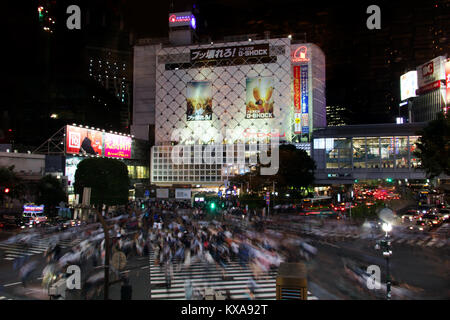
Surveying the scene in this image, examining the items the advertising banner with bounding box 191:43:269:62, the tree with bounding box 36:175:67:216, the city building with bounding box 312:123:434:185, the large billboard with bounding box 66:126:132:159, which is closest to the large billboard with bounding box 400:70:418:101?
the city building with bounding box 312:123:434:185

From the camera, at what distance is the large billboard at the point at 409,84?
10762 centimetres

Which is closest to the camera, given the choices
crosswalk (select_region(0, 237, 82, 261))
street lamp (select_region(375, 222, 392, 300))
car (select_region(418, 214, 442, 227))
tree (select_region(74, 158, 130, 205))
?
street lamp (select_region(375, 222, 392, 300))

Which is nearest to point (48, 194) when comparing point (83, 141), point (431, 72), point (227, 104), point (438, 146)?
point (83, 141)

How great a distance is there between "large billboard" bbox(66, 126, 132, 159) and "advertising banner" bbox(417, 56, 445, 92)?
83047 mm

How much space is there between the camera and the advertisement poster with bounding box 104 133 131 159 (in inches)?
2635

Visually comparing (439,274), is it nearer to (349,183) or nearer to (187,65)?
(349,183)

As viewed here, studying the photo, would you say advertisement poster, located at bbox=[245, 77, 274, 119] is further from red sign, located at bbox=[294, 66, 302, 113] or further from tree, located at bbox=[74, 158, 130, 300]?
tree, located at bbox=[74, 158, 130, 300]

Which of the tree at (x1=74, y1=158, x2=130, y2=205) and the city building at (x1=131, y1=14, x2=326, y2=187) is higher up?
the city building at (x1=131, y1=14, x2=326, y2=187)

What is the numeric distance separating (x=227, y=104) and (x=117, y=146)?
33.0 metres

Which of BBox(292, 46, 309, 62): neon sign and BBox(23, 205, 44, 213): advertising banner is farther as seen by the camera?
BBox(292, 46, 309, 62): neon sign

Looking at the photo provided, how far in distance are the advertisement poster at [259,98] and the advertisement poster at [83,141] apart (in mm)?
38859

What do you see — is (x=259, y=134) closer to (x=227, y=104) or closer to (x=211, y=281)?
(x=227, y=104)

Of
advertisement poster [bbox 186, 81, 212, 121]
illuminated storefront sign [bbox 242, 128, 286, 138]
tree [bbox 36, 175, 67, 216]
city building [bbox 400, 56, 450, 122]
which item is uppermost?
city building [bbox 400, 56, 450, 122]
